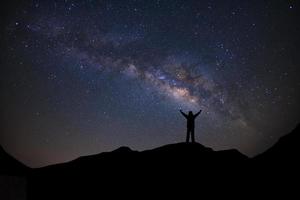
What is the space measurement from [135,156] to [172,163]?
2.28 m

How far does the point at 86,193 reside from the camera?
1452cm

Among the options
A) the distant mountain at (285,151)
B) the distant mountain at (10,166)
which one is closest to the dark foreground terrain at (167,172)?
the distant mountain at (285,151)

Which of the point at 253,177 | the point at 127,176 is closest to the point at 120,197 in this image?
the point at 127,176

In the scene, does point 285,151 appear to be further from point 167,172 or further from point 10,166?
point 10,166

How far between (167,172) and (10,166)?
7.63 m

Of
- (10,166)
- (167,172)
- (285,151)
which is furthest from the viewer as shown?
(167,172)

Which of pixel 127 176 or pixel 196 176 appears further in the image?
pixel 127 176

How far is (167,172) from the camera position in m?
14.2

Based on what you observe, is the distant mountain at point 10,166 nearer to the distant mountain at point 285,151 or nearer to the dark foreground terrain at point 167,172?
the dark foreground terrain at point 167,172

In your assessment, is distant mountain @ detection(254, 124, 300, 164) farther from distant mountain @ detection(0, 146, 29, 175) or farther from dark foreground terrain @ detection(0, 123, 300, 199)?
distant mountain @ detection(0, 146, 29, 175)

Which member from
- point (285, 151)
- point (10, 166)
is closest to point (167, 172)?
point (285, 151)

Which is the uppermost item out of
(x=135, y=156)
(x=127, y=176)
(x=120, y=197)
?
(x=135, y=156)

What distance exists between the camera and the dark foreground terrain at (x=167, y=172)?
12.7 m

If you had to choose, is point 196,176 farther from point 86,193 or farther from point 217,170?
point 86,193
